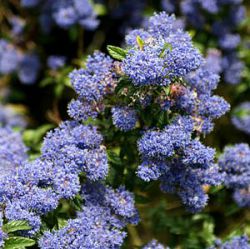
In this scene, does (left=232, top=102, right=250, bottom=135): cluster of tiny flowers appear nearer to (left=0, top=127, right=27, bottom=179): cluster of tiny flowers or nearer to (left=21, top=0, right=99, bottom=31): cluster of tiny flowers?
(left=21, top=0, right=99, bottom=31): cluster of tiny flowers

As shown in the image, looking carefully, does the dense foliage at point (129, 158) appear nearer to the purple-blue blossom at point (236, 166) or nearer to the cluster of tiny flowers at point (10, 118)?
the purple-blue blossom at point (236, 166)

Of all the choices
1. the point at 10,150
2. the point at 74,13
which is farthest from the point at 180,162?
the point at 74,13

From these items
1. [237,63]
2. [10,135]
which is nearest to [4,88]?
[10,135]

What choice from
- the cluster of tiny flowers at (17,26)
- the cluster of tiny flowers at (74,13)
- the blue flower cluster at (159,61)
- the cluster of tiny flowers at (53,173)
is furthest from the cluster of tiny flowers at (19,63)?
the blue flower cluster at (159,61)

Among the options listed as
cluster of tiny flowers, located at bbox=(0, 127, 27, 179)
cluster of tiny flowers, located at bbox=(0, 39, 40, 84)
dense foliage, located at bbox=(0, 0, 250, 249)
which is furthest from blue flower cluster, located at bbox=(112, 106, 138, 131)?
cluster of tiny flowers, located at bbox=(0, 39, 40, 84)

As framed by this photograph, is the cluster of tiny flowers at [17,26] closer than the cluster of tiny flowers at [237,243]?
No

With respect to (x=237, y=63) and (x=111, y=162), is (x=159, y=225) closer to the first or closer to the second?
(x=111, y=162)

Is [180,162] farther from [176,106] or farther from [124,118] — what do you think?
[124,118]

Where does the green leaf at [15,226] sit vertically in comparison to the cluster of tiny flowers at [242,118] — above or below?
below
